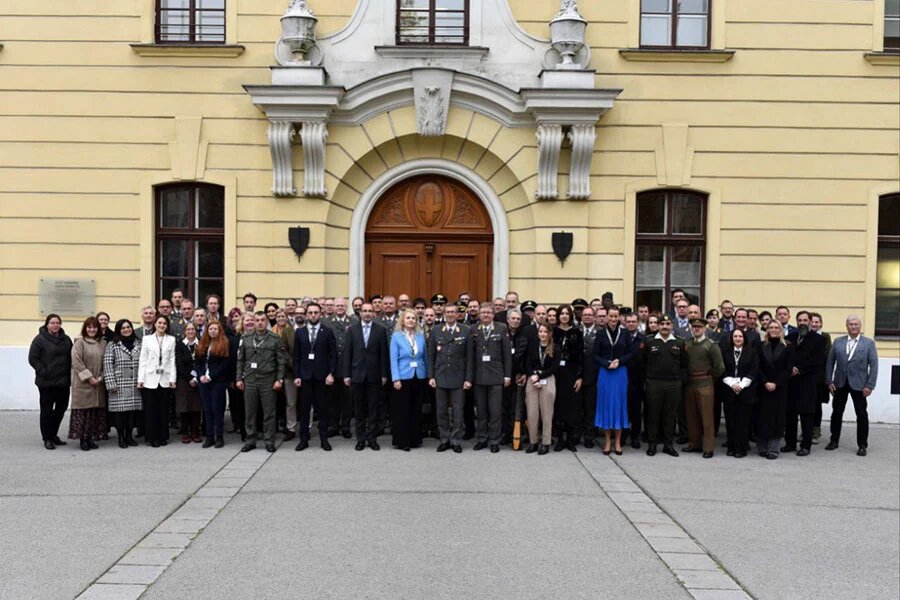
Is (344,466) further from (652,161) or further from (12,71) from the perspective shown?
(12,71)

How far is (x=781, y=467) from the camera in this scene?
10.3 metres

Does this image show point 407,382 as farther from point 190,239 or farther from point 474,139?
point 190,239

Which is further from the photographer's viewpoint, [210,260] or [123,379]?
[210,260]

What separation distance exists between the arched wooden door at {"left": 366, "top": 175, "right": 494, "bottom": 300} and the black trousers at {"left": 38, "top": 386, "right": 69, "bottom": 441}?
15.7 feet

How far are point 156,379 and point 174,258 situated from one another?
3.38 meters

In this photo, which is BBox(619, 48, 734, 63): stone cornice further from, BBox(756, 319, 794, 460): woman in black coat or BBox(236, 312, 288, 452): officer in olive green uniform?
BBox(236, 312, 288, 452): officer in olive green uniform

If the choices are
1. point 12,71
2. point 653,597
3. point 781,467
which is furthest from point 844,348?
point 12,71

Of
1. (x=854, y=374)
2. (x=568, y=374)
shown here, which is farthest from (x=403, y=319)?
(x=854, y=374)

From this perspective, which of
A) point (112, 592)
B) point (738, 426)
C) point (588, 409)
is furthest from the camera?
point (588, 409)

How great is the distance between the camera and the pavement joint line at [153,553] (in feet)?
18.8

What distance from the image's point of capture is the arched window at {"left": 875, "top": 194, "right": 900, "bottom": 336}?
13531 millimetres

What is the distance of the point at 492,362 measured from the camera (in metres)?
10.6

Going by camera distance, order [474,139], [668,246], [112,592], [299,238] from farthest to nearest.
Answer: [668,246]
[474,139]
[299,238]
[112,592]

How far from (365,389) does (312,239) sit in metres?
3.21
